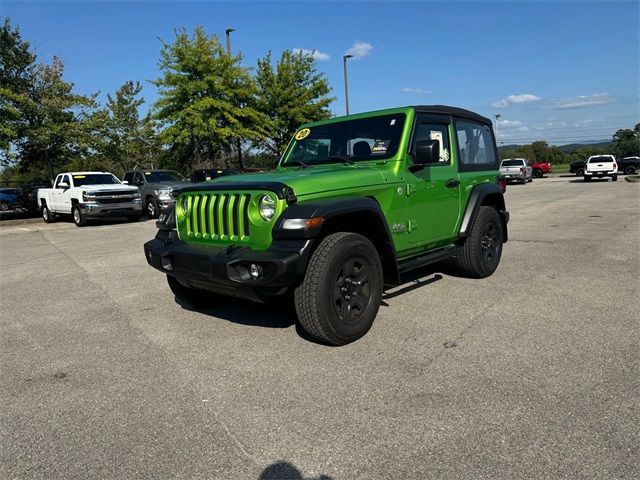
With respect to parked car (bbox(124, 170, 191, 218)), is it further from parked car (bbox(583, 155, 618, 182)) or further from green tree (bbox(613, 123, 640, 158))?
green tree (bbox(613, 123, 640, 158))

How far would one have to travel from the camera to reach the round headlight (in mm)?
3881

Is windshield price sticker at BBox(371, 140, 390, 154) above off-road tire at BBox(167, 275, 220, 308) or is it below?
above

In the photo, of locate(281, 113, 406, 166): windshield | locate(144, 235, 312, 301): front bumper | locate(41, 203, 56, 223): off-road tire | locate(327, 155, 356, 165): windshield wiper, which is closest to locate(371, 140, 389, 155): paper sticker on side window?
locate(281, 113, 406, 166): windshield

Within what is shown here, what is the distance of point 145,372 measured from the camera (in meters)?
3.72

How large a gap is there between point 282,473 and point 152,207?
15.6m

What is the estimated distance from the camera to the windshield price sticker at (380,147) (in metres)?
4.85

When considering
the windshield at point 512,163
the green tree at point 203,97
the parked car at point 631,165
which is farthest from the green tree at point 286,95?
the parked car at point 631,165

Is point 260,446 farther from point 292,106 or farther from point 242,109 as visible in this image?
point 292,106

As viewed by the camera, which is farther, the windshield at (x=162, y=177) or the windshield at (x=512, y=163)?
the windshield at (x=512, y=163)

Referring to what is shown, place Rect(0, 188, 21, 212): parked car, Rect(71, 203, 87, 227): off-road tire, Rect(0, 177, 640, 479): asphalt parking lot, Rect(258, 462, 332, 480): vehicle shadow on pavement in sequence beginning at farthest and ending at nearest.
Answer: Rect(0, 188, 21, 212): parked car → Rect(71, 203, 87, 227): off-road tire → Rect(0, 177, 640, 479): asphalt parking lot → Rect(258, 462, 332, 480): vehicle shadow on pavement

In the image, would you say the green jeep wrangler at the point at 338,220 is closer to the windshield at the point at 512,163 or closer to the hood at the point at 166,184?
the hood at the point at 166,184

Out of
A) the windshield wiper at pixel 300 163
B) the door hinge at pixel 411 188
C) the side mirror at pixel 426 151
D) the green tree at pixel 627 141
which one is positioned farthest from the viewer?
the green tree at pixel 627 141

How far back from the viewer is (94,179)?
15961mm

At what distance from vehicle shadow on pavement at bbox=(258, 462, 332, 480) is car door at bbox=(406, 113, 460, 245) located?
2841 millimetres
